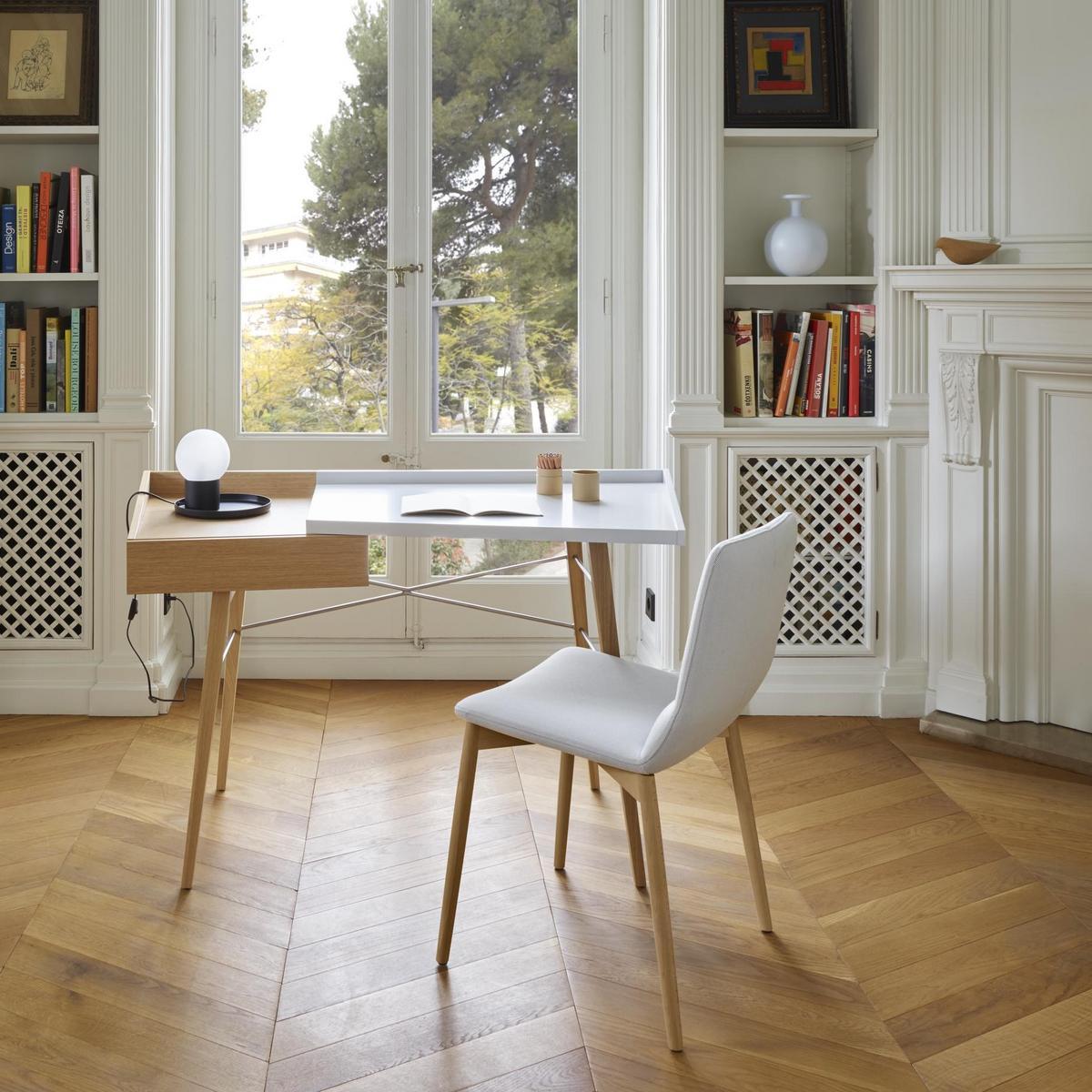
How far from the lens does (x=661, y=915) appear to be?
78.5 inches

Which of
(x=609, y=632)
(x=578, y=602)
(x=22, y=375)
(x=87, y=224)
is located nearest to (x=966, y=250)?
(x=578, y=602)

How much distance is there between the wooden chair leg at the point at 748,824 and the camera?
2.35 meters

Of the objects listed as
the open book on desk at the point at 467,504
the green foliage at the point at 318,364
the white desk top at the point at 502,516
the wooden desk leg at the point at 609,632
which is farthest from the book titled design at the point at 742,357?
the wooden desk leg at the point at 609,632

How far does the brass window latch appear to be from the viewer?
4.13 metres

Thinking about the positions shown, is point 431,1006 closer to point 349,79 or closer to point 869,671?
point 869,671

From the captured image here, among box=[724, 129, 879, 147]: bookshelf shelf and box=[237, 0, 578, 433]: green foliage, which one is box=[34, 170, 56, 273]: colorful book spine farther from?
box=[724, 129, 879, 147]: bookshelf shelf

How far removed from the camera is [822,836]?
2.92 metres

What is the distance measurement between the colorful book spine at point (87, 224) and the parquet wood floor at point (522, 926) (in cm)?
142

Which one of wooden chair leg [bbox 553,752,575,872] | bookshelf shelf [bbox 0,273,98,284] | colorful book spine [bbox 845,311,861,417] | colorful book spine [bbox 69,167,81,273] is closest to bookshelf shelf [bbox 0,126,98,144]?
colorful book spine [bbox 69,167,81,273]

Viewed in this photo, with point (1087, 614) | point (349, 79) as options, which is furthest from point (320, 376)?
point (1087, 614)

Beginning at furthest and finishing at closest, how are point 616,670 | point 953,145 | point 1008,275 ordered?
point 953,145, point 1008,275, point 616,670

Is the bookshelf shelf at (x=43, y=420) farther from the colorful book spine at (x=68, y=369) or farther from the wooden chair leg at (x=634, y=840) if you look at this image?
the wooden chair leg at (x=634, y=840)

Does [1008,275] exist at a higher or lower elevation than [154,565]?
higher

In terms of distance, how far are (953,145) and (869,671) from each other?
62.1 inches
